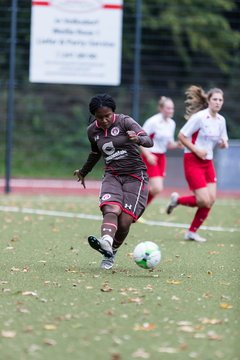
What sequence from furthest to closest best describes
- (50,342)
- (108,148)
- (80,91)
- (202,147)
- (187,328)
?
(80,91), (202,147), (108,148), (187,328), (50,342)

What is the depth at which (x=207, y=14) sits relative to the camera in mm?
29203

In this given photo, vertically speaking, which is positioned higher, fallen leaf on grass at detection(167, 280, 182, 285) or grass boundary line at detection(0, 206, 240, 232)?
fallen leaf on grass at detection(167, 280, 182, 285)

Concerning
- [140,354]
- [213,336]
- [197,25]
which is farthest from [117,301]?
[197,25]

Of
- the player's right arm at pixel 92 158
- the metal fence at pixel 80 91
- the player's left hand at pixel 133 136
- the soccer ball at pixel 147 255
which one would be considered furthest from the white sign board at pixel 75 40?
the soccer ball at pixel 147 255

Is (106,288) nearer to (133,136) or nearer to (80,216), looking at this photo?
(133,136)

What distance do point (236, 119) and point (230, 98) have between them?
1417 mm

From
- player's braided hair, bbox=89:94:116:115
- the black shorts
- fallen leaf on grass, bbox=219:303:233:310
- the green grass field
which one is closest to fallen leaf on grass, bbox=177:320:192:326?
the green grass field

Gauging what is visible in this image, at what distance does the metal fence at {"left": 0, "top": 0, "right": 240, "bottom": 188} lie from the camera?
25.7 m

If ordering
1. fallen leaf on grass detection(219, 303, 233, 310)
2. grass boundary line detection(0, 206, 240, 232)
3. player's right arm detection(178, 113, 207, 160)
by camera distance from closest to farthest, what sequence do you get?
fallen leaf on grass detection(219, 303, 233, 310) → player's right arm detection(178, 113, 207, 160) → grass boundary line detection(0, 206, 240, 232)

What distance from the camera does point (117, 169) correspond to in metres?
9.91

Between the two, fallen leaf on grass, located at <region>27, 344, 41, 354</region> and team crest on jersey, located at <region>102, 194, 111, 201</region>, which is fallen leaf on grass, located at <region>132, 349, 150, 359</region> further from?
team crest on jersey, located at <region>102, 194, 111, 201</region>

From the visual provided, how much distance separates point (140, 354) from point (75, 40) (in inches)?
588

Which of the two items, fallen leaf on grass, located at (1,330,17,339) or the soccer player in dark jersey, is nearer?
fallen leaf on grass, located at (1,330,17,339)

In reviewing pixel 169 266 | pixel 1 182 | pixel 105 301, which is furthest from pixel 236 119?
pixel 105 301
